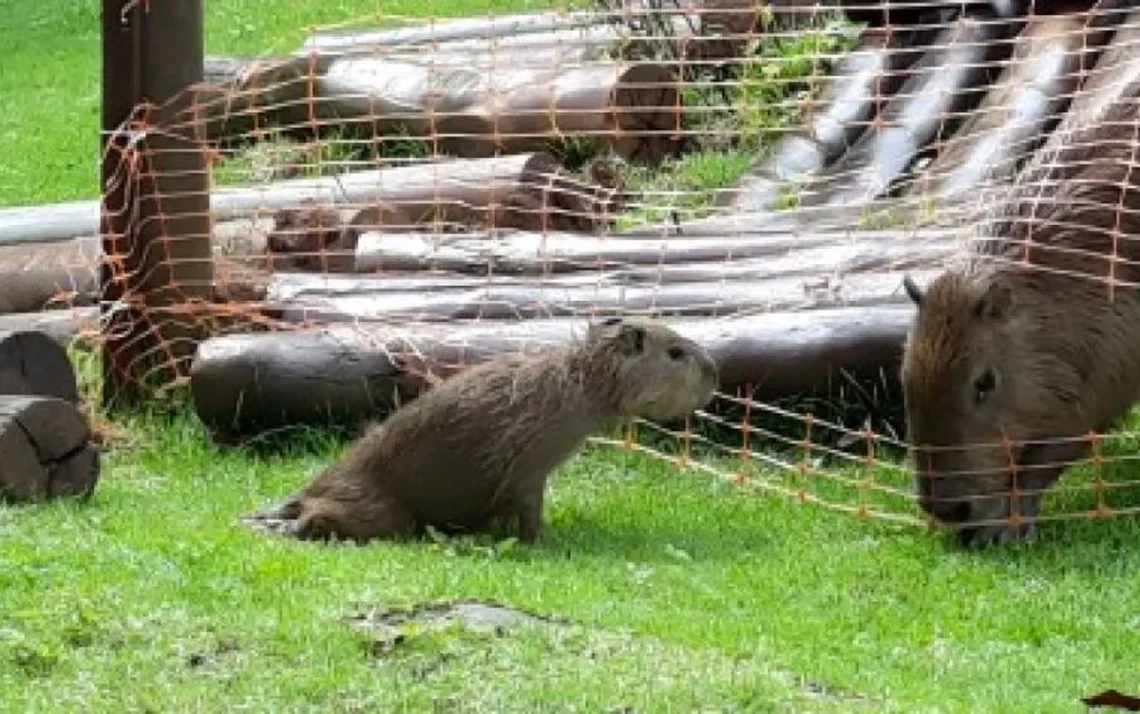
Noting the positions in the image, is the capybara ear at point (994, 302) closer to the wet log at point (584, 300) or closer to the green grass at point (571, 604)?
the green grass at point (571, 604)

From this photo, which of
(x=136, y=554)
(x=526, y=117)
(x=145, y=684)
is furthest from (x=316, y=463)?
(x=526, y=117)

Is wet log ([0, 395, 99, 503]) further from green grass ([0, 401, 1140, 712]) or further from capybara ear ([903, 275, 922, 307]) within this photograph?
capybara ear ([903, 275, 922, 307])

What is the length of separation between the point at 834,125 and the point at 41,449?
20.6 feet

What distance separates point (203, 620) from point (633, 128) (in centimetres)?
828

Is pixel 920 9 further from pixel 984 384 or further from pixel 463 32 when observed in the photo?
pixel 984 384

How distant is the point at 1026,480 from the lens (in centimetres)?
893

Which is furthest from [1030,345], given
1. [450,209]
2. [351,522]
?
[450,209]

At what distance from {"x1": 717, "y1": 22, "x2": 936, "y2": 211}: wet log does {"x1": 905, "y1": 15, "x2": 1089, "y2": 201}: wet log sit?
57 cm

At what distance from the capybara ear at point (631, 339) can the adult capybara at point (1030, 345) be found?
92cm

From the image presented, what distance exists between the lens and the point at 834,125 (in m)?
14.2

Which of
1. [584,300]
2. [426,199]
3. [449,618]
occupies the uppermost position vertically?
[426,199]

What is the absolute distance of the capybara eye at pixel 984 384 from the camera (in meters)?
8.86

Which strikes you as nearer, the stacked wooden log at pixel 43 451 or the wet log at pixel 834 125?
the stacked wooden log at pixel 43 451

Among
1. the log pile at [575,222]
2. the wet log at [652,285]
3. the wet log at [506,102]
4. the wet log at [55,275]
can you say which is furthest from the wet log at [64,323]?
the wet log at [506,102]
